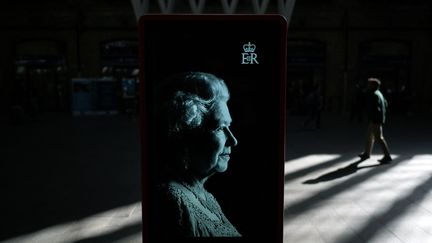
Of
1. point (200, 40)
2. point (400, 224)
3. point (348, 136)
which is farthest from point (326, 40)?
point (200, 40)

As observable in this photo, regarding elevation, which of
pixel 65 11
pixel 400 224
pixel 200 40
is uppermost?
pixel 65 11

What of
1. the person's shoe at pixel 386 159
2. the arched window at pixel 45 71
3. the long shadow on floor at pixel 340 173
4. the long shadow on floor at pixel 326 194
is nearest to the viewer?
the long shadow on floor at pixel 326 194

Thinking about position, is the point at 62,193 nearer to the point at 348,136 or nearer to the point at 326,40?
the point at 348,136

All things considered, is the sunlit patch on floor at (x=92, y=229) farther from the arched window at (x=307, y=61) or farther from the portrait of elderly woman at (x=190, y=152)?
the arched window at (x=307, y=61)

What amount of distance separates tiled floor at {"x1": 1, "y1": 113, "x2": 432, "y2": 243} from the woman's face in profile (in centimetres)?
239

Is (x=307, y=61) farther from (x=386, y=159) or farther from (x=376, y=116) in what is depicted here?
(x=386, y=159)

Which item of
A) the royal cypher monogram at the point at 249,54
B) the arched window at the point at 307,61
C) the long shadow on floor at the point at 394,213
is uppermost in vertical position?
the arched window at the point at 307,61

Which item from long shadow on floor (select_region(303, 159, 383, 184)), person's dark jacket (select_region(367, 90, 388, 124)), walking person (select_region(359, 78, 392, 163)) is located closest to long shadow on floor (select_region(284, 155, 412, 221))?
long shadow on floor (select_region(303, 159, 383, 184))

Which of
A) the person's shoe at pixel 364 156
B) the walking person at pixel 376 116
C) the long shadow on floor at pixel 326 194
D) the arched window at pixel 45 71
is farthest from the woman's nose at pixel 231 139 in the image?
the arched window at pixel 45 71

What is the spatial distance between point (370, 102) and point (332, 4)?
13.9m

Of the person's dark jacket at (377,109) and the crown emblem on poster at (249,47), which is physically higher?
the crown emblem on poster at (249,47)

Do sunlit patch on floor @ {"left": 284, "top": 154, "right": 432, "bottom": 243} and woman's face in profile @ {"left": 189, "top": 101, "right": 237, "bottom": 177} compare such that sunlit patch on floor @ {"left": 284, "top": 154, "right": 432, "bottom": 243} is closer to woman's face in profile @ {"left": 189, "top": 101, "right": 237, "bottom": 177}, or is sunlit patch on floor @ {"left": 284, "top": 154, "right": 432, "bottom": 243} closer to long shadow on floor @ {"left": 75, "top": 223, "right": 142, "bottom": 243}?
long shadow on floor @ {"left": 75, "top": 223, "right": 142, "bottom": 243}

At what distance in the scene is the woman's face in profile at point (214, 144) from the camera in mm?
2592

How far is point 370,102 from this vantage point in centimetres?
906
